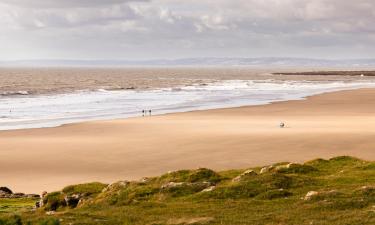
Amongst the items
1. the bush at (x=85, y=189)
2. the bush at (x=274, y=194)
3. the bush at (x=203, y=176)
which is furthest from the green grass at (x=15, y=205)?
the bush at (x=274, y=194)

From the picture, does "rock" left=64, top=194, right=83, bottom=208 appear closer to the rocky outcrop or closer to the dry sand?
the rocky outcrop

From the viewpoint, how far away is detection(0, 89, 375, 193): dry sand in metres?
39.7

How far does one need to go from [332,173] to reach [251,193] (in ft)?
21.7

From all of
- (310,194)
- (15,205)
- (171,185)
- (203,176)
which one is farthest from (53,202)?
(310,194)

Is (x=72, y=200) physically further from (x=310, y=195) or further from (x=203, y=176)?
(x=310, y=195)

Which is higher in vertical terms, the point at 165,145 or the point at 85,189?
the point at 85,189

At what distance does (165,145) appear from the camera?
50438mm

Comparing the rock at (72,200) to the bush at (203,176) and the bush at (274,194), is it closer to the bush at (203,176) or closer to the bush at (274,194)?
the bush at (203,176)

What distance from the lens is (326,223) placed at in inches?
695

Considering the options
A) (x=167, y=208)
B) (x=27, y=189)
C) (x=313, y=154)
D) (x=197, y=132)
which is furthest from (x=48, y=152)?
(x=167, y=208)

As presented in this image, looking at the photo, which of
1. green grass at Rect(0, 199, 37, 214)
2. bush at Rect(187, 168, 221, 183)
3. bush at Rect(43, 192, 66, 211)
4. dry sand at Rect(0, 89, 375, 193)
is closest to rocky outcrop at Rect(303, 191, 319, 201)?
bush at Rect(187, 168, 221, 183)

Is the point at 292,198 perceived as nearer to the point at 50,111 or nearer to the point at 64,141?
the point at 64,141

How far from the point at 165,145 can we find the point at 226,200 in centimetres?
2872

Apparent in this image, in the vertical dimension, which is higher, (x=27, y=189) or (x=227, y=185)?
(x=227, y=185)
